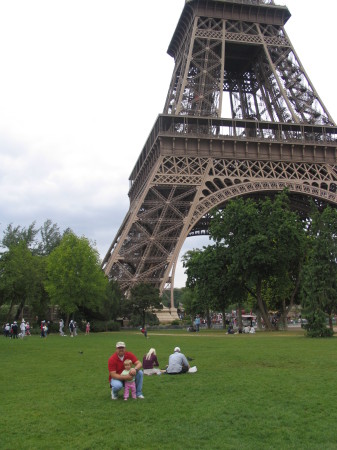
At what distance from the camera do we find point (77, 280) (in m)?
41.2

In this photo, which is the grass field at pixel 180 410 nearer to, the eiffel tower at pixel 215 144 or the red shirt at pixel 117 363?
the red shirt at pixel 117 363

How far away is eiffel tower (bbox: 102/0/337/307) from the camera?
44719 mm

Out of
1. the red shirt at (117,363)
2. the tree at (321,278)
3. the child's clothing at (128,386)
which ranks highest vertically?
the tree at (321,278)

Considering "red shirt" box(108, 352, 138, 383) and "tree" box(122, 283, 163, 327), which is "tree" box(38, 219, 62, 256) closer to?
"tree" box(122, 283, 163, 327)

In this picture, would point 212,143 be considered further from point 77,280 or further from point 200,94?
point 77,280

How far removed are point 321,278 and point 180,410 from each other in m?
22.4

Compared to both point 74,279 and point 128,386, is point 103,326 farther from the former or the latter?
point 128,386

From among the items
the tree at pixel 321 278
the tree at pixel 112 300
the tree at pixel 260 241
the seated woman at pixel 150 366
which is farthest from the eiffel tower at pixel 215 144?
the seated woman at pixel 150 366

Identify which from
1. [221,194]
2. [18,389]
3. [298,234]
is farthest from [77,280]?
[18,389]

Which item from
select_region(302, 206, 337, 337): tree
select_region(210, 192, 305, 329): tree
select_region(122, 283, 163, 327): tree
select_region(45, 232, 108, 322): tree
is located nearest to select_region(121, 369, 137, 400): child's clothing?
select_region(302, 206, 337, 337): tree

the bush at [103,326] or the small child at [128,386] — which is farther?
the bush at [103,326]

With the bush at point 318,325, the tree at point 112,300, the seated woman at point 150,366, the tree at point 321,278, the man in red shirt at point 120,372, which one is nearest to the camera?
the man in red shirt at point 120,372

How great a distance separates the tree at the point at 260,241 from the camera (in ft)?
116

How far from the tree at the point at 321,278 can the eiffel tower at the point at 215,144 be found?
619 inches
